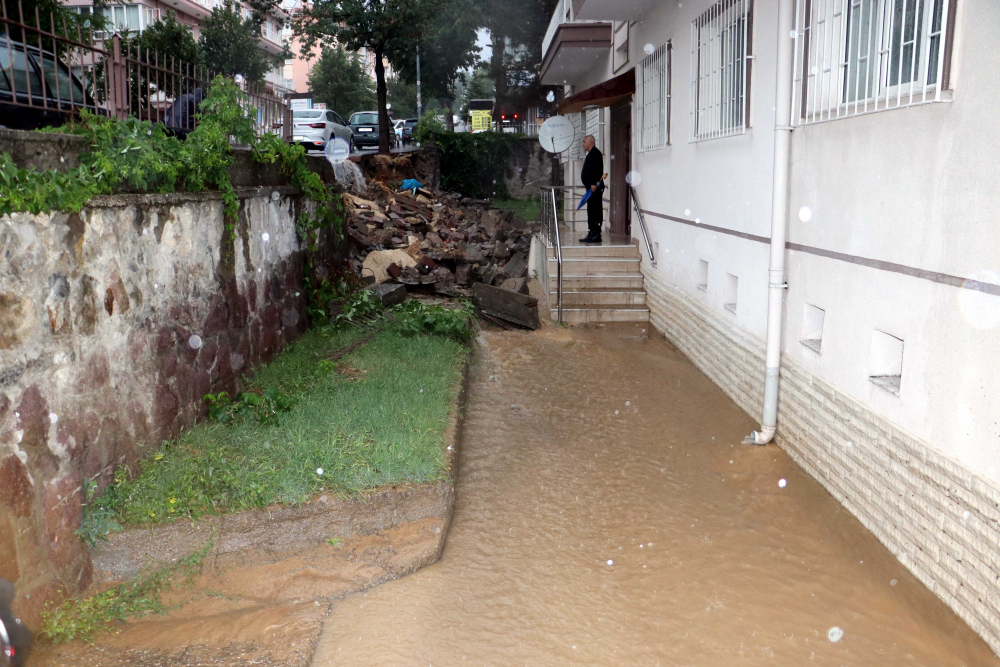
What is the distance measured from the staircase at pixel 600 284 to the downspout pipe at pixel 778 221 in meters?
4.44

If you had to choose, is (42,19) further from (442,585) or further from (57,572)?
(442,585)

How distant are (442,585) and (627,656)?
44.5 inches

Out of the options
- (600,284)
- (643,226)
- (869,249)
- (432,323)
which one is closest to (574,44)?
(643,226)

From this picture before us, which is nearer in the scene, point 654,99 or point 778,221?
point 778,221

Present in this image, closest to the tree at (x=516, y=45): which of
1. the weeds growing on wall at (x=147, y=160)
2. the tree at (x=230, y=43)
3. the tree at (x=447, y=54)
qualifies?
the tree at (x=447, y=54)

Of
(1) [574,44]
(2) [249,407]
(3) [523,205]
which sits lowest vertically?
(2) [249,407]

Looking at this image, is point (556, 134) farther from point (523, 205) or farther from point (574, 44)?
point (523, 205)

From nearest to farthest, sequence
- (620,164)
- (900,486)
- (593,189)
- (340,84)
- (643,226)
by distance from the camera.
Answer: (900,486)
(643,226)
(593,189)
(620,164)
(340,84)

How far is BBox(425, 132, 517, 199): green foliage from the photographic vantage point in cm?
2752

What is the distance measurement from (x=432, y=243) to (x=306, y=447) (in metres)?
10.2

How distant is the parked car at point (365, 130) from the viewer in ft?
103

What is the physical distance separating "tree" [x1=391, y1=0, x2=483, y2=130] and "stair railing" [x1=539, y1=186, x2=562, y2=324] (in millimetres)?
18481

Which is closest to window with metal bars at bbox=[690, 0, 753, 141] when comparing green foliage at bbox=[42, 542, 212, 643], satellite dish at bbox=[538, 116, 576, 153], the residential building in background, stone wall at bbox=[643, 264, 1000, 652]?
stone wall at bbox=[643, 264, 1000, 652]

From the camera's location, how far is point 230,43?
Answer: 2844 cm
